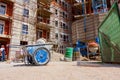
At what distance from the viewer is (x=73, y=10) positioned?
41.8 m

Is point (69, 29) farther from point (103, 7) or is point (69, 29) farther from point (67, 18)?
point (103, 7)

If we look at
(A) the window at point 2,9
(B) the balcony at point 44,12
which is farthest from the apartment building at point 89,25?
(A) the window at point 2,9

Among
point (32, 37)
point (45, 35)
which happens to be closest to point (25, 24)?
point (32, 37)

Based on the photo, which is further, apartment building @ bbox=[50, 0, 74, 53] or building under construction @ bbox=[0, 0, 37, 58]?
apartment building @ bbox=[50, 0, 74, 53]

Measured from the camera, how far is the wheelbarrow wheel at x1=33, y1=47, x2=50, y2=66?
8.20 m

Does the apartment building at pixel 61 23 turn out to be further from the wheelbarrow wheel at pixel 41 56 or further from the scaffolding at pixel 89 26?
the wheelbarrow wheel at pixel 41 56

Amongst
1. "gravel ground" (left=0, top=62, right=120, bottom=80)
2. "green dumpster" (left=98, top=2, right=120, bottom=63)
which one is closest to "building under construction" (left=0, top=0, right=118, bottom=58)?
"green dumpster" (left=98, top=2, right=120, bottom=63)

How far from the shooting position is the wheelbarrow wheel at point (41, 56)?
26.9 feet

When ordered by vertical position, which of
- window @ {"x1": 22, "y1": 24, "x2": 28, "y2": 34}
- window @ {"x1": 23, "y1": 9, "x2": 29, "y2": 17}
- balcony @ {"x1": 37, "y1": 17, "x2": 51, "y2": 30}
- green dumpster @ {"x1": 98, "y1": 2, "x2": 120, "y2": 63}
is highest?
window @ {"x1": 23, "y1": 9, "x2": 29, "y2": 17}

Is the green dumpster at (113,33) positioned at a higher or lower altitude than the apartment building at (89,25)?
lower

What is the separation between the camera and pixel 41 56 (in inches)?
332

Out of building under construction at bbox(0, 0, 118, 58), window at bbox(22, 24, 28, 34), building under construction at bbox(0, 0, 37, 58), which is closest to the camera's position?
building under construction at bbox(0, 0, 37, 58)

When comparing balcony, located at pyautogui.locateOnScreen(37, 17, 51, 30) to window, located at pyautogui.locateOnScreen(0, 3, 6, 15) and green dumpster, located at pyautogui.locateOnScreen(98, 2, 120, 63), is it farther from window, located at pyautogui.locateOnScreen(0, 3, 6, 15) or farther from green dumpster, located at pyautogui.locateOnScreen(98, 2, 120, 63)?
green dumpster, located at pyautogui.locateOnScreen(98, 2, 120, 63)

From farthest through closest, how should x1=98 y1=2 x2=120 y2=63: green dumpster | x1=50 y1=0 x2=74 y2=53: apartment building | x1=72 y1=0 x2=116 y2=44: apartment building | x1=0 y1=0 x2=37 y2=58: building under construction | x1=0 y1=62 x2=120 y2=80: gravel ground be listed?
x1=50 y1=0 x2=74 y2=53: apartment building → x1=72 y1=0 x2=116 y2=44: apartment building → x1=0 y1=0 x2=37 y2=58: building under construction → x1=98 y1=2 x2=120 y2=63: green dumpster → x1=0 y1=62 x2=120 y2=80: gravel ground
